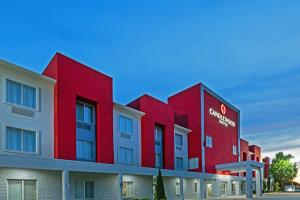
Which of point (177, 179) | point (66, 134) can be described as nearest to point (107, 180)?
point (66, 134)

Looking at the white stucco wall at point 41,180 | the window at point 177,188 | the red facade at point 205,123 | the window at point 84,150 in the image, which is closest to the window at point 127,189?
the window at point 84,150

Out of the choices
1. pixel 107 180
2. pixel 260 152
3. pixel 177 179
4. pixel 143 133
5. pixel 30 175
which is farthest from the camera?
pixel 260 152

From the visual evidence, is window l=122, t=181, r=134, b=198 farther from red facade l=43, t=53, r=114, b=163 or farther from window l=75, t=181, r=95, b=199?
window l=75, t=181, r=95, b=199

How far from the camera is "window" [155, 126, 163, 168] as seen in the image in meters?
47.7

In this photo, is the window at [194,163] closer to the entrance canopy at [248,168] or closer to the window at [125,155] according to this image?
the entrance canopy at [248,168]

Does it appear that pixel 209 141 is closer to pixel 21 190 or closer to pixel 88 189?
pixel 88 189

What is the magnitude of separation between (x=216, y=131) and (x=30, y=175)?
39.2m

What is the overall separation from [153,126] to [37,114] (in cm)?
1801

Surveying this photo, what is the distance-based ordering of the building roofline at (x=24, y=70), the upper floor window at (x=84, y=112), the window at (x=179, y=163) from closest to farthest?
the building roofline at (x=24, y=70), the upper floor window at (x=84, y=112), the window at (x=179, y=163)

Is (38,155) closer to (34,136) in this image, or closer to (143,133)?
(34,136)

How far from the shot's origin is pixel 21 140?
28297 mm

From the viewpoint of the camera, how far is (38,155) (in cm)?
2931

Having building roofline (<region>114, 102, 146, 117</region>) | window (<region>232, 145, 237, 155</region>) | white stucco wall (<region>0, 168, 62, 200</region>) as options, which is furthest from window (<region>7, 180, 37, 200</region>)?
window (<region>232, 145, 237, 155</region>)

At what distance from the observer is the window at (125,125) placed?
134 ft
